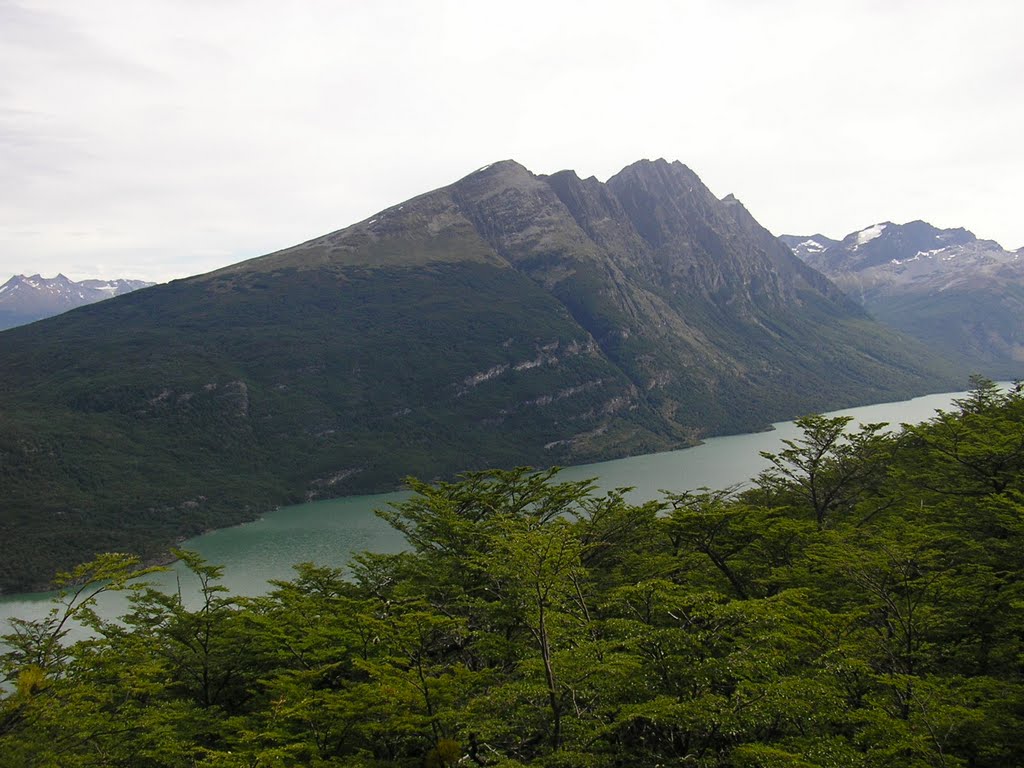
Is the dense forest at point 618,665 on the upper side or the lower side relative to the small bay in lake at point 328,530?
A: upper

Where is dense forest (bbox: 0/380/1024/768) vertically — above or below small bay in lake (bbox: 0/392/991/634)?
above

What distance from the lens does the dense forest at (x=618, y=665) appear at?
1285 cm

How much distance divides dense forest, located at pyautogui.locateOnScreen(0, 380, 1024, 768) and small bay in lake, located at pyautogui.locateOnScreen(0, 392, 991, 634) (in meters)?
33.0

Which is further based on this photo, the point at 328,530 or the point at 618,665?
the point at 328,530

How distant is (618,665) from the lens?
44.3 ft

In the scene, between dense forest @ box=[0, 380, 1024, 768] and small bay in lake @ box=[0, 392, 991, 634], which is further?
small bay in lake @ box=[0, 392, 991, 634]

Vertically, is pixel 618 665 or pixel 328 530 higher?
pixel 618 665

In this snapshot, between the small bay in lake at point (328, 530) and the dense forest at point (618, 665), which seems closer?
the dense forest at point (618, 665)

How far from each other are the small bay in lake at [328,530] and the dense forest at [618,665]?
108 ft

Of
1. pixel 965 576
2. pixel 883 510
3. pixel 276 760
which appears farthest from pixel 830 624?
pixel 883 510

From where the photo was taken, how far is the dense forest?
12.9 metres

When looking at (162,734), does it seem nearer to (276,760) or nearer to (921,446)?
(276,760)

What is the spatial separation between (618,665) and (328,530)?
101 m

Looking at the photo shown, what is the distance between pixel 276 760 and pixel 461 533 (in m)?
18.3
